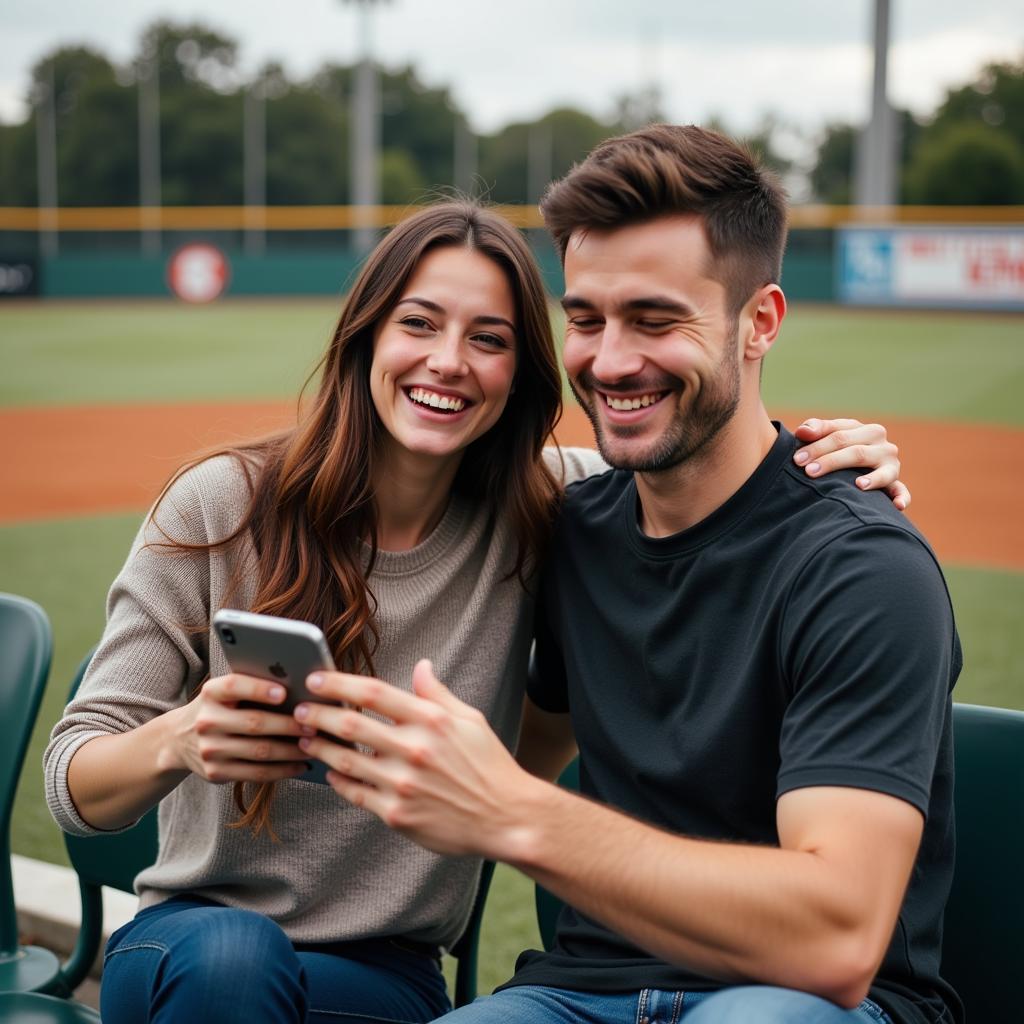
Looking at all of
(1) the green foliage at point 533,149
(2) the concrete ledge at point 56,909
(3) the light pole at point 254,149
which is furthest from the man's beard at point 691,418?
(1) the green foliage at point 533,149

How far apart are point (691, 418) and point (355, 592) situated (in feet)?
2.31

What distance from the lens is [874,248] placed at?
2570 cm

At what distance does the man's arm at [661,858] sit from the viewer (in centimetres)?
171

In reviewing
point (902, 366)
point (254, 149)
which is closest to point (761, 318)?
point (902, 366)

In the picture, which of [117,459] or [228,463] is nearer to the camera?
[228,463]

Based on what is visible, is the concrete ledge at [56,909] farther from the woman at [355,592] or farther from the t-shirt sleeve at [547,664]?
the t-shirt sleeve at [547,664]

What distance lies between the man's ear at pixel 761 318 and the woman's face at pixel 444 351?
0.52 meters

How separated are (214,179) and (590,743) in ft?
170

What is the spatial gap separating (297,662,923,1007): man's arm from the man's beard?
→ 670 mm

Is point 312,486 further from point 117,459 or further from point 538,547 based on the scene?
point 117,459

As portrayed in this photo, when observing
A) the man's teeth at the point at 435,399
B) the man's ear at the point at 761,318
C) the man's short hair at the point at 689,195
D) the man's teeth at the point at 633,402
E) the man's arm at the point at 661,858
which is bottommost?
the man's arm at the point at 661,858

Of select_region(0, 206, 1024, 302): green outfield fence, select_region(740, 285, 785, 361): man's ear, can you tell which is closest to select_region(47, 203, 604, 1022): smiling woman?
select_region(740, 285, 785, 361): man's ear

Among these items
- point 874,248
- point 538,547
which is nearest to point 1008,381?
point 874,248

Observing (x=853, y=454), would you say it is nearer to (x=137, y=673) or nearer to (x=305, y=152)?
(x=137, y=673)
